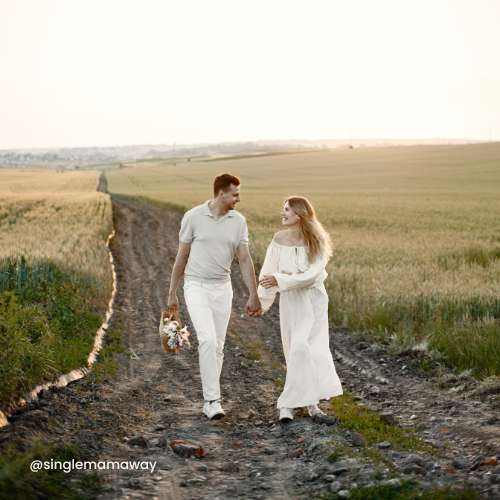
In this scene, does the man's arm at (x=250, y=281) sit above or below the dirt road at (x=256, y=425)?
above

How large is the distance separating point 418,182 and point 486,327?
192ft

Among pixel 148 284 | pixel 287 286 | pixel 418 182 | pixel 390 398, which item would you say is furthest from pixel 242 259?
pixel 418 182

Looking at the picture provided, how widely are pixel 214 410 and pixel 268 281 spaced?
136 cm

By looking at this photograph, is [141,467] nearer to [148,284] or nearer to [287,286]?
[287,286]

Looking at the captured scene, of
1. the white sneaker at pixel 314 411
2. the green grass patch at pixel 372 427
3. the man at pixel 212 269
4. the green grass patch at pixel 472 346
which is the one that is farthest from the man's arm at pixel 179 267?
the green grass patch at pixel 472 346

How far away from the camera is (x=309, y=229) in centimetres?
757

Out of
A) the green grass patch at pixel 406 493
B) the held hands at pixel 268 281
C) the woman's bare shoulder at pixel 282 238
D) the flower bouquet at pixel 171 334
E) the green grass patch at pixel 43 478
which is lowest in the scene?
the green grass patch at pixel 406 493

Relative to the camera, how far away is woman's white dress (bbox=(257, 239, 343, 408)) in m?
7.42

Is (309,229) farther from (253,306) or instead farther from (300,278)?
(253,306)

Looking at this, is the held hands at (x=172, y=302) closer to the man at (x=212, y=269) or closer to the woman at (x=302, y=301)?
the man at (x=212, y=269)

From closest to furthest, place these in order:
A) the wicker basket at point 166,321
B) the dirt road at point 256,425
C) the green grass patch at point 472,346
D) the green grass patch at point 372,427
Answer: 1. the dirt road at point 256,425
2. the green grass patch at point 372,427
3. the wicker basket at point 166,321
4. the green grass patch at point 472,346

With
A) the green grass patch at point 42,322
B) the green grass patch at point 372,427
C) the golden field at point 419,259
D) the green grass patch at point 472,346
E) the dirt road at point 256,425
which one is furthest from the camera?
the golden field at point 419,259

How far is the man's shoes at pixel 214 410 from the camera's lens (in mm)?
7458

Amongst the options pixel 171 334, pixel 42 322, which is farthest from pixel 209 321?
pixel 42 322
